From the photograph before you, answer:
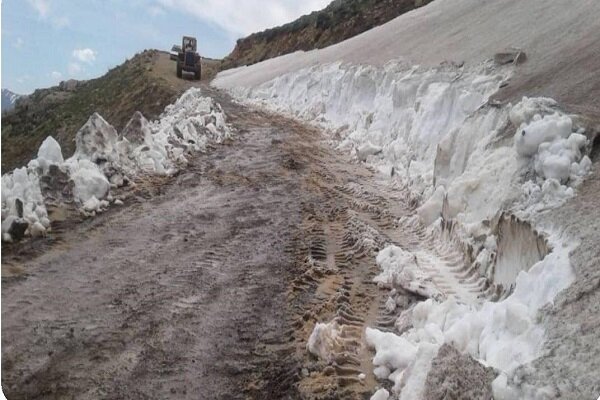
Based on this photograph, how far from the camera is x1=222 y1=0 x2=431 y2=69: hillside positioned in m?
29.8

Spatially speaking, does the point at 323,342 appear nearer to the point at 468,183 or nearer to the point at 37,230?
the point at 468,183

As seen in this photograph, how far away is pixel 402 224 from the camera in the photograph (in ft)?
26.2

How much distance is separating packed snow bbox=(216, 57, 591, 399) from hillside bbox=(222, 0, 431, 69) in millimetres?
16859

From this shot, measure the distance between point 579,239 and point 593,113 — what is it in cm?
248

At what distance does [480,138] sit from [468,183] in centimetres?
116

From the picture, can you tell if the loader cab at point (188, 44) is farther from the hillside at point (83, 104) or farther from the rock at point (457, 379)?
the rock at point (457, 379)

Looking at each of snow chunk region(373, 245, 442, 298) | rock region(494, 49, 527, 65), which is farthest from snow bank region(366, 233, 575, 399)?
rock region(494, 49, 527, 65)

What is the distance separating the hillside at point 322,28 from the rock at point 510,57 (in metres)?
17.3

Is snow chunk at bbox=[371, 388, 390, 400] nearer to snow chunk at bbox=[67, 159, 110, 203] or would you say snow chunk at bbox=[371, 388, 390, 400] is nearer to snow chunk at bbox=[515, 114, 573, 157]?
snow chunk at bbox=[515, 114, 573, 157]

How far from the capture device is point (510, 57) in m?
10.7

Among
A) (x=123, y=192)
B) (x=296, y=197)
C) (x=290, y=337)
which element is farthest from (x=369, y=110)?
(x=290, y=337)

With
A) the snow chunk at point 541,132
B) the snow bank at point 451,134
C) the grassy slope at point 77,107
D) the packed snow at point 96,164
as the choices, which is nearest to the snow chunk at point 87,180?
the packed snow at point 96,164

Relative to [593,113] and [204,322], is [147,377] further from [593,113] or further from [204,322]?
[593,113]

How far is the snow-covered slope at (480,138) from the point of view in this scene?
12.9 feet
